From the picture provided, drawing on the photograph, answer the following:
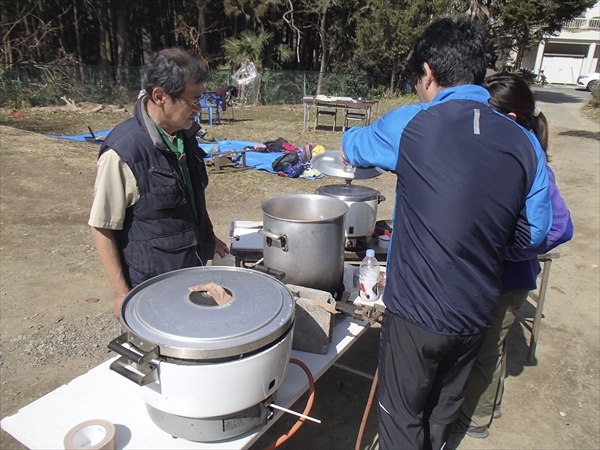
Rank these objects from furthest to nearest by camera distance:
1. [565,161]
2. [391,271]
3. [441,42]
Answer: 1. [565,161]
2. [391,271]
3. [441,42]

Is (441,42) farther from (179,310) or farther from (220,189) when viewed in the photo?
(220,189)

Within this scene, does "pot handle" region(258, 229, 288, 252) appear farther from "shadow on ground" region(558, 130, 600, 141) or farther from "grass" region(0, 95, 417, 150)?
"shadow on ground" region(558, 130, 600, 141)

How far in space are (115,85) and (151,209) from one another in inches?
714

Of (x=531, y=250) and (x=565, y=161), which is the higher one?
(x=531, y=250)

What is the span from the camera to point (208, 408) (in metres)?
1.19

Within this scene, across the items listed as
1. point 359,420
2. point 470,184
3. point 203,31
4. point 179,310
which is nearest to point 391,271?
point 470,184

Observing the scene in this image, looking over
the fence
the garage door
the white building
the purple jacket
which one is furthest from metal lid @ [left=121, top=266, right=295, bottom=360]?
the garage door

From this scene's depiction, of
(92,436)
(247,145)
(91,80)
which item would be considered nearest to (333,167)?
(92,436)

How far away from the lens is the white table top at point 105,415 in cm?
133

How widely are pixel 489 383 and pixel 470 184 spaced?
1.51 metres

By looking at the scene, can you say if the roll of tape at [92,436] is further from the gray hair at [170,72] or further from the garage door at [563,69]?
the garage door at [563,69]

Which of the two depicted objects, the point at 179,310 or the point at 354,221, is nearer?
the point at 179,310

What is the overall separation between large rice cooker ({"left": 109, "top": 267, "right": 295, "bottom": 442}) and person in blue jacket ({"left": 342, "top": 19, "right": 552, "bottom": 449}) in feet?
1.67

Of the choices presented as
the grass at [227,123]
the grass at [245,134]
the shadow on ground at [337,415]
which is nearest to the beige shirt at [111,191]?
the shadow on ground at [337,415]
